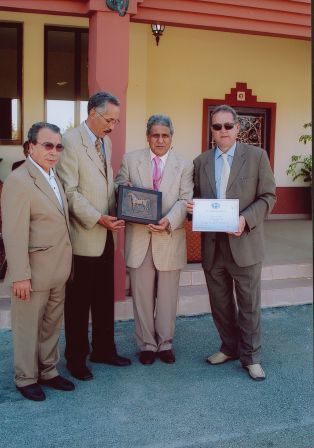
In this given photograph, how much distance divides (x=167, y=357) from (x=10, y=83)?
18.1 ft

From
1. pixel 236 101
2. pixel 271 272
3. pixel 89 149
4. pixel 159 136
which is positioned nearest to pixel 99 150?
pixel 89 149

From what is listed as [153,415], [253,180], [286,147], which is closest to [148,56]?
[286,147]

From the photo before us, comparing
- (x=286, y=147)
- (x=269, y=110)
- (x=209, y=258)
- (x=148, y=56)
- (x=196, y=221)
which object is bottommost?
(x=209, y=258)

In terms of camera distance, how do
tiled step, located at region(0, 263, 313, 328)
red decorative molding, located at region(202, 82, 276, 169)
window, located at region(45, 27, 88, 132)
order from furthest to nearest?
red decorative molding, located at region(202, 82, 276, 169) → window, located at region(45, 27, 88, 132) → tiled step, located at region(0, 263, 313, 328)

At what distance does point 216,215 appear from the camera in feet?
12.5

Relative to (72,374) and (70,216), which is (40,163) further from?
(72,374)

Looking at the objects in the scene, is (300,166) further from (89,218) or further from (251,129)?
(89,218)

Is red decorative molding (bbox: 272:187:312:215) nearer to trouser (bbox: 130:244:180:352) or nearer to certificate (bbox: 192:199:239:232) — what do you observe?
trouser (bbox: 130:244:180:352)

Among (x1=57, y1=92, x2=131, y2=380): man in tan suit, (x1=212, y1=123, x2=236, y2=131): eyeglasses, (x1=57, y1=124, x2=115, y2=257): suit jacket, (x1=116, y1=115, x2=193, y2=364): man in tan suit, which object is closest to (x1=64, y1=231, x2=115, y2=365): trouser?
(x1=57, y1=92, x2=131, y2=380): man in tan suit

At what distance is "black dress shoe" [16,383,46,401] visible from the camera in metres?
3.58

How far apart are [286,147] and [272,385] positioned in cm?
694

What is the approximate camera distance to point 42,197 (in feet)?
11.1

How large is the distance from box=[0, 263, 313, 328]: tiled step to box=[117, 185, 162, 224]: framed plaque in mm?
1720

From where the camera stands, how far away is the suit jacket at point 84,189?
377 cm
